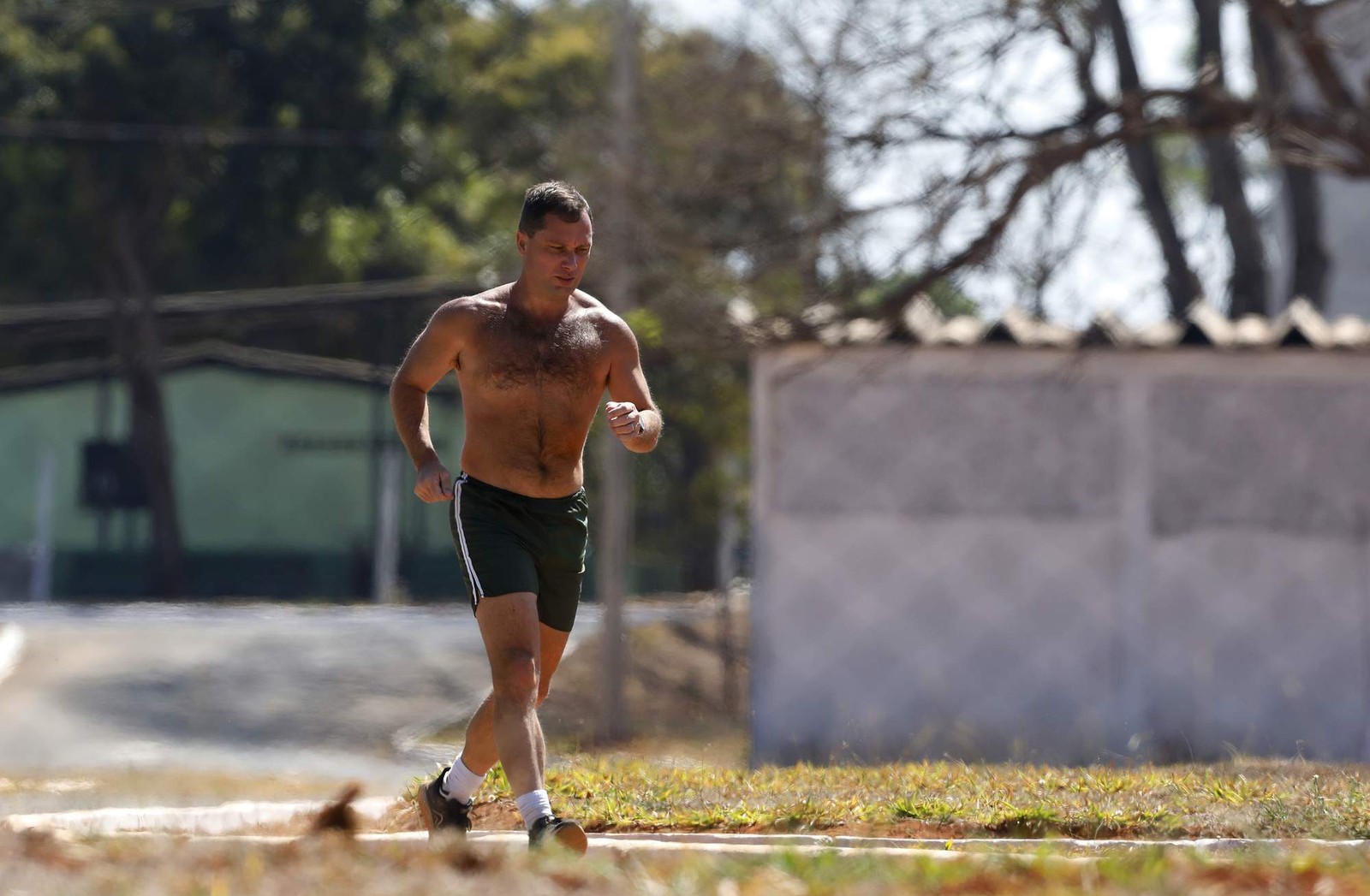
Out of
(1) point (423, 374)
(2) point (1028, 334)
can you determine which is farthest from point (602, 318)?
(2) point (1028, 334)

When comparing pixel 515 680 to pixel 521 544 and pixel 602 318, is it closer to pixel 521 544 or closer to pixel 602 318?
pixel 521 544

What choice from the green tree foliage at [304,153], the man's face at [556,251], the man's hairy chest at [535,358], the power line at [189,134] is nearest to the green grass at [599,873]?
the man's hairy chest at [535,358]

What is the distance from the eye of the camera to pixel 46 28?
30344 millimetres

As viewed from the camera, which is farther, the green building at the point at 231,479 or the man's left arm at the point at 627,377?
the green building at the point at 231,479

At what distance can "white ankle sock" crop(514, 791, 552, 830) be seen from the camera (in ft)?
16.4

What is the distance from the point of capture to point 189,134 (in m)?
29.4

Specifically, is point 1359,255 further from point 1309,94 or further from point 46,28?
point 46,28

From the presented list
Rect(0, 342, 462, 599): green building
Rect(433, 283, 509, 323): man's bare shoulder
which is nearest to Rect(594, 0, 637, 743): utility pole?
Rect(433, 283, 509, 323): man's bare shoulder

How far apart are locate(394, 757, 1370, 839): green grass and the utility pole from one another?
7.55 meters

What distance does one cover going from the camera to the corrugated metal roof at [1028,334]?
1160 cm

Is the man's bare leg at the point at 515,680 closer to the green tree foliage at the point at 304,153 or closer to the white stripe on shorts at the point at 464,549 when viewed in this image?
the white stripe on shorts at the point at 464,549

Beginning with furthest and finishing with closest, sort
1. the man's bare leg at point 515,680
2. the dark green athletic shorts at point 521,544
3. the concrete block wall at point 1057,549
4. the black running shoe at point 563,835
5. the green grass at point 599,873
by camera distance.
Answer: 1. the concrete block wall at point 1057,549
2. the dark green athletic shorts at point 521,544
3. the man's bare leg at point 515,680
4. the black running shoe at point 563,835
5. the green grass at point 599,873

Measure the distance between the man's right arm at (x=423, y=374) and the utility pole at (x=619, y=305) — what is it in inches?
330

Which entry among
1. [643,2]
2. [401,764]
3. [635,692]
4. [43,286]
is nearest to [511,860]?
[401,764]
